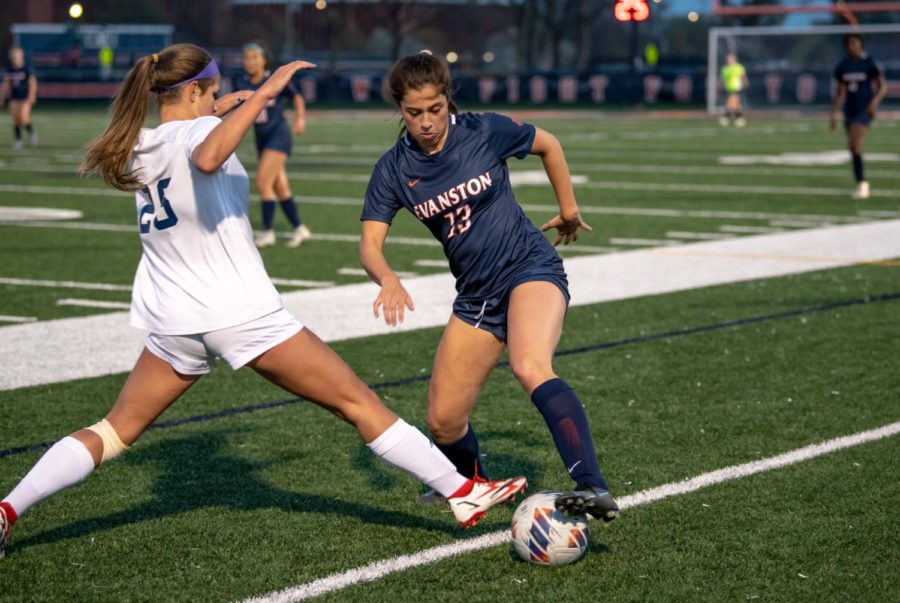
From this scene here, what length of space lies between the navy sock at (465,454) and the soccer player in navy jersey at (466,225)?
2cm

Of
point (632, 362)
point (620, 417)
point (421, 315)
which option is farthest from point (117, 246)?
point (620, 417)

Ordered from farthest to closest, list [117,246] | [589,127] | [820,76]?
1. [820,76]
2. [589,127]
3. [117,246]

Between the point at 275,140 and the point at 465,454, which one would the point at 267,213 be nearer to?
the point at 275,140

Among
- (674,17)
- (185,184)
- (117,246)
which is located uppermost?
(185,184)

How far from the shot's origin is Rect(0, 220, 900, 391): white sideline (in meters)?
8.85

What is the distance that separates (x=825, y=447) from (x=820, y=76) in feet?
133

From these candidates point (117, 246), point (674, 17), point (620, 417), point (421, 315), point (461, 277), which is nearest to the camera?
point (461, 277)

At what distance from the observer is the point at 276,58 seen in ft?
249

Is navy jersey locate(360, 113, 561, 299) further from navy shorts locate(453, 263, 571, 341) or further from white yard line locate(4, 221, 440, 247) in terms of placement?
white yard line locate(4, 221, 440, 247)

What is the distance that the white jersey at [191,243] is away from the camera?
15.9 feet

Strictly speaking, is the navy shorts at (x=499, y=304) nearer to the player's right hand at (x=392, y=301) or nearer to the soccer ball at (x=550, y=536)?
the player's right hand at (x=392, y=301)

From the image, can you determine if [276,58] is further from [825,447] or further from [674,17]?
[825,447]

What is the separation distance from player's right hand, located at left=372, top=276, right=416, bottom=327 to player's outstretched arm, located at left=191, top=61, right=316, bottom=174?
696 mm

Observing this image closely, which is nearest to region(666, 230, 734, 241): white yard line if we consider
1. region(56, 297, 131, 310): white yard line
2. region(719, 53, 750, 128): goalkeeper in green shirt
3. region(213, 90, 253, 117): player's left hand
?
region(56, 297, 131, 310): white yard line
